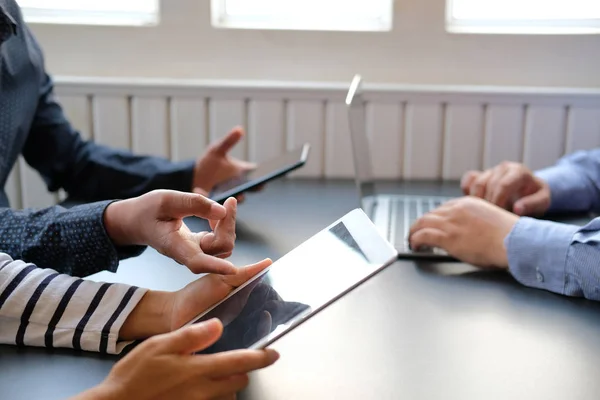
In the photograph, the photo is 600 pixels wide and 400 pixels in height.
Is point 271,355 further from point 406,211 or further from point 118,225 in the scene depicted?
point 406,211

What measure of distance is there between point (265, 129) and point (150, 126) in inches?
10.7

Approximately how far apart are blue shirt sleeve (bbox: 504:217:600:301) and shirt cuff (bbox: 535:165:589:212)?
33 centimetres

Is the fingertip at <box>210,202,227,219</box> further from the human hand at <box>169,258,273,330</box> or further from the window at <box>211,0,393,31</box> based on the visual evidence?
the window at <box>211,0,393,31</box>

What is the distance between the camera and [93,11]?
5.95 ft

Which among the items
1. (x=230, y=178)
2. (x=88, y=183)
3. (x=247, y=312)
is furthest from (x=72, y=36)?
(x=247, y=312)

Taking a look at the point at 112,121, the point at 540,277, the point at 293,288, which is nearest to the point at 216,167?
the point at 112,121

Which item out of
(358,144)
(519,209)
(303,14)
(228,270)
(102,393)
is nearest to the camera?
(102,393)

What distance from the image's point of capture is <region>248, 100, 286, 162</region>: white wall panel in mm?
1713

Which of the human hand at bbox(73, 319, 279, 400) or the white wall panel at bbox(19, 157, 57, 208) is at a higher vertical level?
the human hand at bbox(73, 319, 279, 400)

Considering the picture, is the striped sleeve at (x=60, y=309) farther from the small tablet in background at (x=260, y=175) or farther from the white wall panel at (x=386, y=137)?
the white wall panel at (x=386, y=137)

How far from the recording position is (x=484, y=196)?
1264mm

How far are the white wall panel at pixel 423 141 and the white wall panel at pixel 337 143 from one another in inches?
Result: 5.4

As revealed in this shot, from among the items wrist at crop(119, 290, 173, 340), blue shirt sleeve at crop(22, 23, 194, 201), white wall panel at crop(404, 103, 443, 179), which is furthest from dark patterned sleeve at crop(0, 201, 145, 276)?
white wall panel at crop(404, 103, 443, 179)

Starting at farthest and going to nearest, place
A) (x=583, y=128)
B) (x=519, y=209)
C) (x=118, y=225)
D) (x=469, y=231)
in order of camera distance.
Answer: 1. (x=583, y=128)
2. (x=519, y=209)
3. (x=469, y=231)
4. (x=118, y=225)
